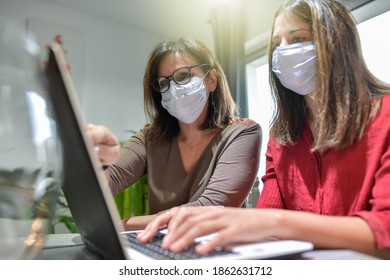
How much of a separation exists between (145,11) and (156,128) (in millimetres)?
479

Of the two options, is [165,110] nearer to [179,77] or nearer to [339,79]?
[179,77]

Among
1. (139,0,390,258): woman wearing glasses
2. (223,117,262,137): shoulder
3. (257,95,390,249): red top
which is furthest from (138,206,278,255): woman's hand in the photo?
(223,117,262,137): shoulder

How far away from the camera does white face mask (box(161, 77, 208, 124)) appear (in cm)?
80

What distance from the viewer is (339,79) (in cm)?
62

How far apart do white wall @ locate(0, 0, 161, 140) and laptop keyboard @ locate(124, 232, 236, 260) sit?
1.94ft

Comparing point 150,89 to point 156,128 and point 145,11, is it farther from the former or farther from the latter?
point 145,11

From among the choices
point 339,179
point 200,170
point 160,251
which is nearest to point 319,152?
point 339,179

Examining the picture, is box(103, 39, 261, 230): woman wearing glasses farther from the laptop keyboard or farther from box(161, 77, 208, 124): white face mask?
the laptop keyboard

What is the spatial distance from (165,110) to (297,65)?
387 millimetres

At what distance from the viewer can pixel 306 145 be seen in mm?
704

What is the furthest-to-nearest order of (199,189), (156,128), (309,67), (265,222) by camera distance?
(156,128)
(199,189)
(309,67)
(265,222)
